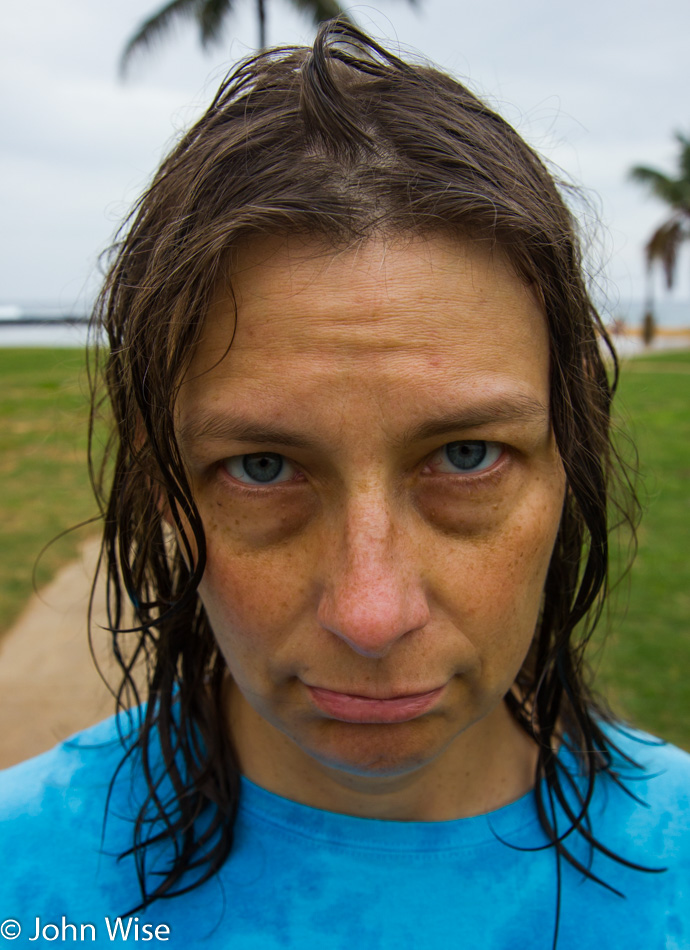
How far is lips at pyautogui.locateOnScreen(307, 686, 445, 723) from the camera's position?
1.11m

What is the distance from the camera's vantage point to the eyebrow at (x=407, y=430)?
3.49 feet

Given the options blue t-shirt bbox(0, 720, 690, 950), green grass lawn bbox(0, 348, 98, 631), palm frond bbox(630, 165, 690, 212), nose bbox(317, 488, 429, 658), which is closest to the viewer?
nose bbox(317, 488, 429, 658)

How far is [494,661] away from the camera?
1.17m

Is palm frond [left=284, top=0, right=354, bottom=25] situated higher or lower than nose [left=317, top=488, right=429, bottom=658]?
higher

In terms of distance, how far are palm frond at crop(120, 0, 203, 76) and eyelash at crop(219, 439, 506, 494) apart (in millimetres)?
19279

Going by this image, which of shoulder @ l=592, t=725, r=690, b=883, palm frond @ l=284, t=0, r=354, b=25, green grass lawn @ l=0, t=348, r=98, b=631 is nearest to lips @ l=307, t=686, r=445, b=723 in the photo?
shoulder @ l=592, t=725, r=690, b=883

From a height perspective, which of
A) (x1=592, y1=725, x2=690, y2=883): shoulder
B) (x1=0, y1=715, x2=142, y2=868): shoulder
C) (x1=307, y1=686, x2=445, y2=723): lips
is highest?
(x1=307, y1=686, x2=445, y2=723): lips

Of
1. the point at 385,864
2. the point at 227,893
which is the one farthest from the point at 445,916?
the point at 227,893

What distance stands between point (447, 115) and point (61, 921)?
1482 mm

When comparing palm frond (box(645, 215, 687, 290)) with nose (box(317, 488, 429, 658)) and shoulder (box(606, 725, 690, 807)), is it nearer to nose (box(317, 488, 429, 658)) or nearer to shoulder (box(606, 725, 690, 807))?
shoulder (box(606, 725, 690, 807))

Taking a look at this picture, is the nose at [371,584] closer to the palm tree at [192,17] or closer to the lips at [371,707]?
the lips at [371,707]

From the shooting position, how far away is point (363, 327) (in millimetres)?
1056

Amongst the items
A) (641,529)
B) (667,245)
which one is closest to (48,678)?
(641,529)

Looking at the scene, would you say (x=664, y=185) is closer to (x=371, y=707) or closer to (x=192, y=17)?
(x=192, y=17)
